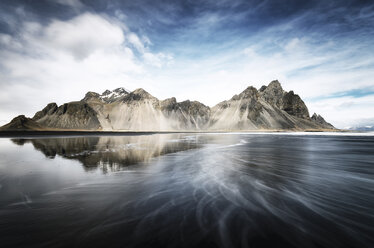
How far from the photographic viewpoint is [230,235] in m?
4.38

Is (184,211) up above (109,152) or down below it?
below

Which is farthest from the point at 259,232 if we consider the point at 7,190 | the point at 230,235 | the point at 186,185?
the point at 7,190

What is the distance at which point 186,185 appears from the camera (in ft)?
28.0

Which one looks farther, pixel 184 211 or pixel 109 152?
pixel 109 152

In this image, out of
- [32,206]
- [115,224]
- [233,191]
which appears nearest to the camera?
[115,224]

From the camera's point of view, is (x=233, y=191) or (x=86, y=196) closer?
(x=86, y=196)

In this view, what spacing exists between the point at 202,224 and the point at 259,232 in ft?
4.85

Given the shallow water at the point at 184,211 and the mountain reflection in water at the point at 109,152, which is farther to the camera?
the mountain reflection in water at the point at 109,152

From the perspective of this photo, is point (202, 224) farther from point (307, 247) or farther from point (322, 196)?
point (322, 196)

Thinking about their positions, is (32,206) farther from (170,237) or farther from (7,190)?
(170,237)

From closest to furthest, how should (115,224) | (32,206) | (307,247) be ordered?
(307,247), (115,224), (32,206)

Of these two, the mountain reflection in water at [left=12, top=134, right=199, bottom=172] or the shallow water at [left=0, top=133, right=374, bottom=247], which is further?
the mountain reflection in water at [left=12, top=134, right=199, bottom=172]

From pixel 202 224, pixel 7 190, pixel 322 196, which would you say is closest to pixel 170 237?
pixel 202 224

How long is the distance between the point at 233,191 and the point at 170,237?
4238 millimetres
